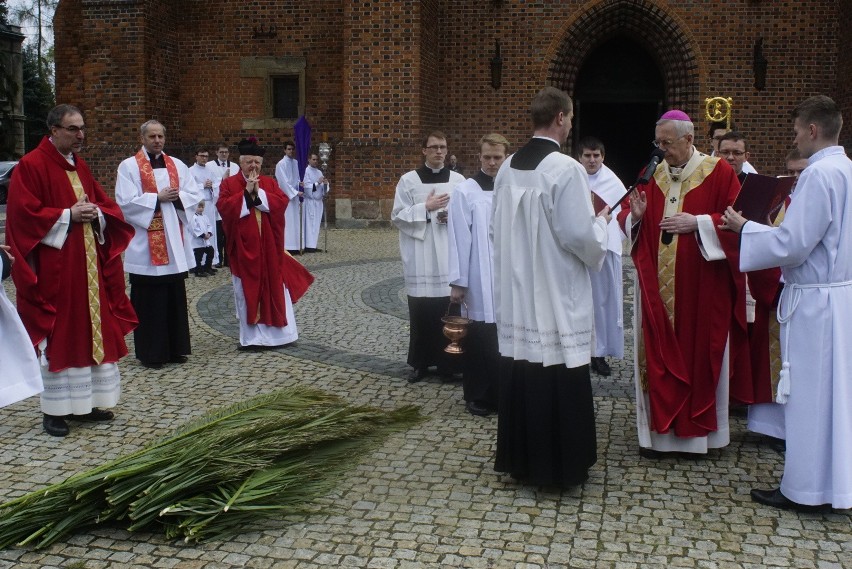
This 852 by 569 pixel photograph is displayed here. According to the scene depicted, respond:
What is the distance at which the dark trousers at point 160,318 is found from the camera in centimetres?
729

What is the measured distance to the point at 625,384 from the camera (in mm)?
6734

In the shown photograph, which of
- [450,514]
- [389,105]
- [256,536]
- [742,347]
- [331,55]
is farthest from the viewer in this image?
[331,55]

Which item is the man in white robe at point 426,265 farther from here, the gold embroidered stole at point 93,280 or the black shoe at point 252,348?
the gold embroidered stole at point 93,280

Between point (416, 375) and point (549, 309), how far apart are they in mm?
2477

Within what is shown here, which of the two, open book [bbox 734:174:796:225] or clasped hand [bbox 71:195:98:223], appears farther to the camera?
clasped hand [bbox 71:195:98:223]

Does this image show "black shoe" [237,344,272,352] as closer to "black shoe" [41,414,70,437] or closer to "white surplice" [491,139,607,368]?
"black shoe" [41,414,70,437]

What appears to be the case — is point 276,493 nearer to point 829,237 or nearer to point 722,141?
point 829,237

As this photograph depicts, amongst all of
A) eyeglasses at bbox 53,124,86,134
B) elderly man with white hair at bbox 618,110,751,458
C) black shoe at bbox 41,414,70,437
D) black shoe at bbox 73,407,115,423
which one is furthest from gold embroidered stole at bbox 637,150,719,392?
eyeglasses at bbox 53,124,86,134

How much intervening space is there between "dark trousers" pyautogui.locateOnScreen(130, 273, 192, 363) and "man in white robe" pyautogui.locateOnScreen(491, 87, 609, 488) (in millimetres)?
3701

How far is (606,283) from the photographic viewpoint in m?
6.96

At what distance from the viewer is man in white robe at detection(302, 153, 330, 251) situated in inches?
584

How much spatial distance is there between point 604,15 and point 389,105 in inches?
174

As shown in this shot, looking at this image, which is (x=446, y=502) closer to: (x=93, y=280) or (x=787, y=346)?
(x=787, y=346)

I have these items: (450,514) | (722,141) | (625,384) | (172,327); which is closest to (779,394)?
(450,514)
